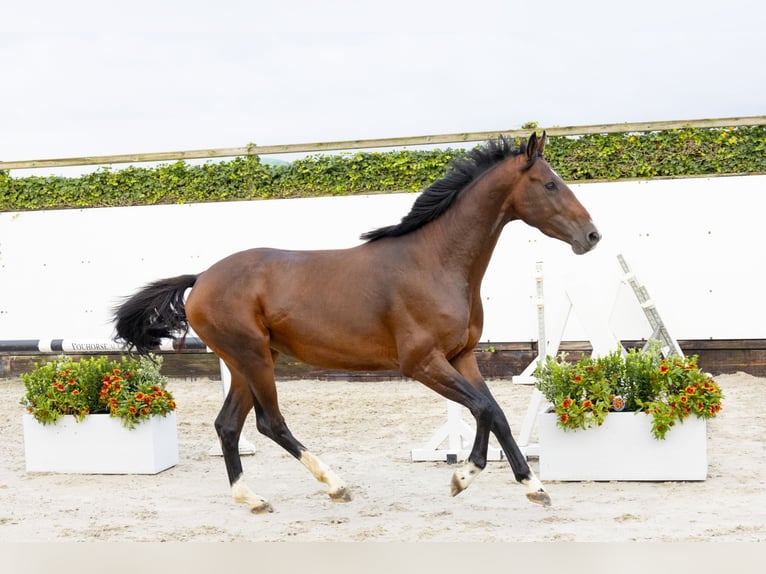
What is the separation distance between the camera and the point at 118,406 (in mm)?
5629

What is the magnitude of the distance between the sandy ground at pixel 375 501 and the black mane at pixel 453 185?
5.04 feet

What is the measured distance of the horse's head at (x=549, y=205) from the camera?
4219 mm

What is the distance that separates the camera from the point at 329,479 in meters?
4.48

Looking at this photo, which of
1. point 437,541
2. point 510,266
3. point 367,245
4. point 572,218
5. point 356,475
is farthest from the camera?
point 510,266

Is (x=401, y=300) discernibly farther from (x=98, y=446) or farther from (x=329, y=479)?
(x=98, y=446)

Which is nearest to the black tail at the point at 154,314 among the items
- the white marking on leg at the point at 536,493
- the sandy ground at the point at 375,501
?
the sandy ground at the point at 375,501

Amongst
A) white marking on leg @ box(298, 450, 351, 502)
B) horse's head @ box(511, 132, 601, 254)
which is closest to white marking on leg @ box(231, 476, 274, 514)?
white marking on leg @ box(298, 450, 351, 502)

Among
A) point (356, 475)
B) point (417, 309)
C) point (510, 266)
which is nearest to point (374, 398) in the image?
point (510, 266)

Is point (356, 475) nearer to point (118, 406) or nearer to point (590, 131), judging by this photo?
point (118, 406)

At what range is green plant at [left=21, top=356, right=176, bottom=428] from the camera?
5.62 meters

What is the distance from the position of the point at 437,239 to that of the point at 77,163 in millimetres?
7073

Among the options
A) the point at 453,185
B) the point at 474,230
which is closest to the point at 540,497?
the point at 474,230

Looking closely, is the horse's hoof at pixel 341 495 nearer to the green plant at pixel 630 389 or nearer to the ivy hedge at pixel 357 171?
the green plant at pixel 630 389

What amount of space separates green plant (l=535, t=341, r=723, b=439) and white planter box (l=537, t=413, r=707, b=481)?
0.22 feet
